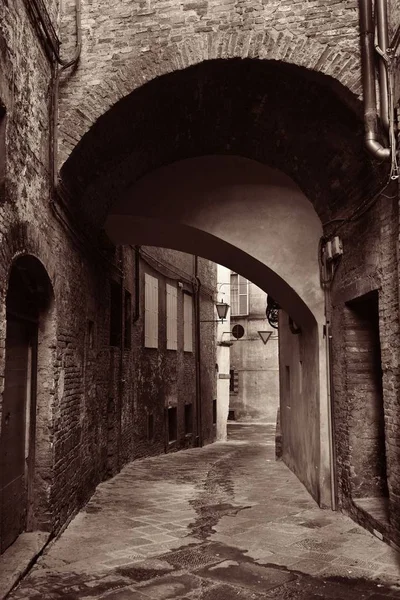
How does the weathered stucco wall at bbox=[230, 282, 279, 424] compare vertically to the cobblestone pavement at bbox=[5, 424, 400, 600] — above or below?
above

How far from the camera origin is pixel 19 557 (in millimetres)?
4707

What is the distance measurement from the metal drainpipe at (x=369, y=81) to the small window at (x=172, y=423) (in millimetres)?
10123

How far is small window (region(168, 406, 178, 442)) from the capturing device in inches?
555

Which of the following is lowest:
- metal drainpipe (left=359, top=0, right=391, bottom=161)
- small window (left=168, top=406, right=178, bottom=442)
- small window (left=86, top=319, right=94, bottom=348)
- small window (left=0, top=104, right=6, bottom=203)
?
small window (left=168, top=406, right=178, bottom=442)

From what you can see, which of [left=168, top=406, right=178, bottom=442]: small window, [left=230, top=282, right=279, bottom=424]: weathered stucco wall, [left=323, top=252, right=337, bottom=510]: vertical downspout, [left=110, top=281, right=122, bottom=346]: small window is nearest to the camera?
[left=323, top=252, right=337, bottom=510]: vertical downspout

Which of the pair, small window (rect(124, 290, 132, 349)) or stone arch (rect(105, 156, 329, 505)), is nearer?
stone arch (rect(105, 156, 329, 505))

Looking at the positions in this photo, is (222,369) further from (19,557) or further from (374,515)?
(19,557)

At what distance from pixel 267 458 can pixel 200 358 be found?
194 inches

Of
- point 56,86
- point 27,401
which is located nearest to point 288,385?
→ point 27,401

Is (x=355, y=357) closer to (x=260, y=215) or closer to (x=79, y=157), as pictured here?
(x=260, y=215)

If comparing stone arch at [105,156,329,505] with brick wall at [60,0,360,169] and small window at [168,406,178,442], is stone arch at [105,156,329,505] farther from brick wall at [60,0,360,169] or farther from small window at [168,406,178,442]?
small window at [168,406,178,442]

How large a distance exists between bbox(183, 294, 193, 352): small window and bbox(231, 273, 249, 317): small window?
1052cm

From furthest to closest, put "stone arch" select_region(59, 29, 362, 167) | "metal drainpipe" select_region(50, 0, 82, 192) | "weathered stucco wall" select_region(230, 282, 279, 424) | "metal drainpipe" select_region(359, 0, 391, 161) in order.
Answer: "weathered stucco wall" select_region(230, 282, 279, 424) < "metal drainpipe" select_region(50, 0, 82, 192) < "stone arch" select_region(59, 29, 362, 167) < "metal drainpipe" select_region(359, 0, 391, 161)

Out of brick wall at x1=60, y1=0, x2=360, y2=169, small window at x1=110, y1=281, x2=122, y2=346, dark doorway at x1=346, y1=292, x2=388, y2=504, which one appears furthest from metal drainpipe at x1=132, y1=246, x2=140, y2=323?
brick wall at x1=60, y1=0, x2=360, y2=169
